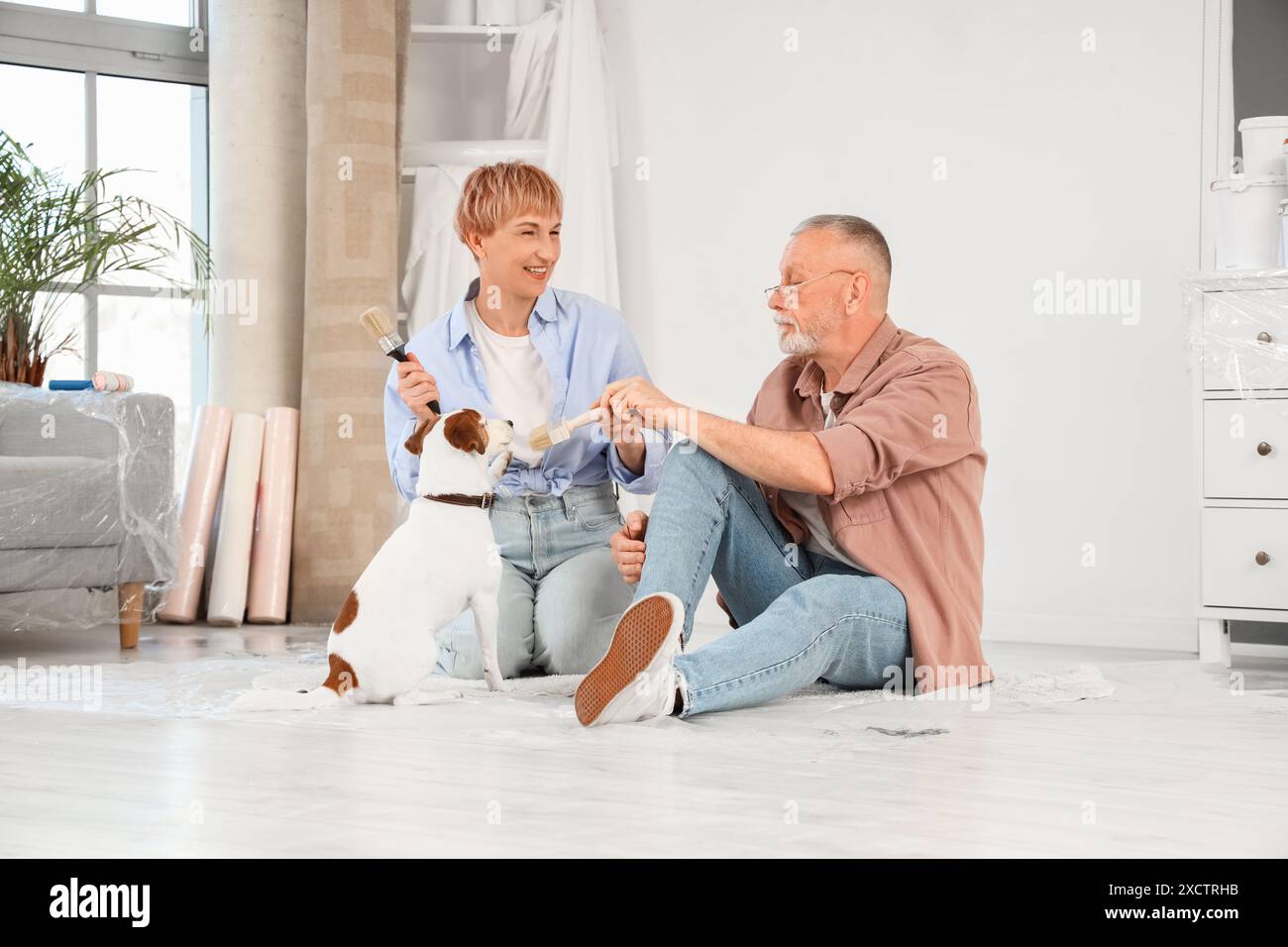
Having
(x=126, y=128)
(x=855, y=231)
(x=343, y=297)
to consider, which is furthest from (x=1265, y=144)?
(x=126, y=128)

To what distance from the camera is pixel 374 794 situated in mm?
1520

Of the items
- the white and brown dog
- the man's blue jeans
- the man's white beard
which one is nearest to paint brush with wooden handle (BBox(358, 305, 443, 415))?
the white and brown dog

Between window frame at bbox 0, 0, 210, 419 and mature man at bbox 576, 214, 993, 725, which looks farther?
window frame at bbox 0, 0, 210, 419

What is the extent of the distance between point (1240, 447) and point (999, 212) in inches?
38.5

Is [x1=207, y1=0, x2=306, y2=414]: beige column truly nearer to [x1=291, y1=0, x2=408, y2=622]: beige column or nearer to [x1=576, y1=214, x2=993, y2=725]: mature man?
[x1=291, y1=0, x2=408, y2=622]: beige column

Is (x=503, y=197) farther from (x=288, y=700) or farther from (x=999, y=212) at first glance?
(x=999, y=212)

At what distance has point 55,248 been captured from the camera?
3596mm

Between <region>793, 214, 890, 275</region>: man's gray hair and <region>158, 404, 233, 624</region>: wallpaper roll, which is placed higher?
<region>793, 214, 890, 275</region>: man's gray hair

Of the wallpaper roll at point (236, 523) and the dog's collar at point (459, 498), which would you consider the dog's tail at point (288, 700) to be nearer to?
the dog's collar at point (459, 498)

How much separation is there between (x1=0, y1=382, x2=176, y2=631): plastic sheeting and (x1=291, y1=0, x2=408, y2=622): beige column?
0.66m

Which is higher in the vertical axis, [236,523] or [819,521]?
[819,521]

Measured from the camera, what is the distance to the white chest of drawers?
8.91 ft

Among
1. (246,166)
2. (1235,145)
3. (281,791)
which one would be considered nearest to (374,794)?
(281,791)

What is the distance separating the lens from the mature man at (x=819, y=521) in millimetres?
1945
